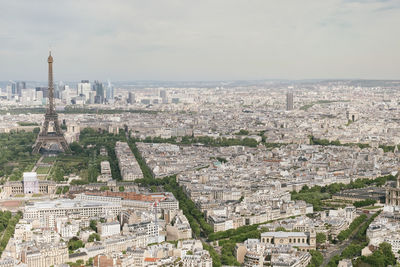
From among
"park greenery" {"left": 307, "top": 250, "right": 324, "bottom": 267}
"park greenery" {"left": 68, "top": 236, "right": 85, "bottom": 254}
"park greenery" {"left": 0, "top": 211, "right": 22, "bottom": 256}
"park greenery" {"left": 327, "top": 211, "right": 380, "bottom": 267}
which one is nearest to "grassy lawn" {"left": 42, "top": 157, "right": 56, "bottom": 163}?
"park greenery" {"left": 0, "top": 211, "right": 22, "bottom": 256}

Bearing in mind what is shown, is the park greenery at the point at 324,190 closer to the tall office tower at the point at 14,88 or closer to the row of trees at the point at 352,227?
the row of trees at the point at 352,227

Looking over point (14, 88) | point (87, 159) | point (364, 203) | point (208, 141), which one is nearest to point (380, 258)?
point (364, 203)

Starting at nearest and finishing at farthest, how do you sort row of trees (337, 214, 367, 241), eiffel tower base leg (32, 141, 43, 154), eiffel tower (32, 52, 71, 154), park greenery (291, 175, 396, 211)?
row of trees (337, 214, 367, 241)
park greenery (291, 175, 396, 211)
eiffel tower base leg (32, 141, 43, 154)
eiffel tower (32, 52, 71, 154)

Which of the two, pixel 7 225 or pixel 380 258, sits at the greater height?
pixel 380 258

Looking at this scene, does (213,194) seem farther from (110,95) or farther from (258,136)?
(110,95)

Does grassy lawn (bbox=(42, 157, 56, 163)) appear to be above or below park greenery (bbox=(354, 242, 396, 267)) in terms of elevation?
above

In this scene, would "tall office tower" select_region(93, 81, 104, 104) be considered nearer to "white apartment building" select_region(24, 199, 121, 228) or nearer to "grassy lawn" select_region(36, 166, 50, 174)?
"grassy lawn" select_region(36, 166, 50, 174)

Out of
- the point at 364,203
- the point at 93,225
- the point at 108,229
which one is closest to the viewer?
the point at 108,229

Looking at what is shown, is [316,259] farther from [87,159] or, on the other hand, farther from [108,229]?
[87,159]

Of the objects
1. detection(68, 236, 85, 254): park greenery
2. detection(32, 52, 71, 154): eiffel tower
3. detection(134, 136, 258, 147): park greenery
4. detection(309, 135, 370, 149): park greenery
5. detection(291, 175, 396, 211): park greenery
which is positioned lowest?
detection(68, 236, 85, 254): park greenery
